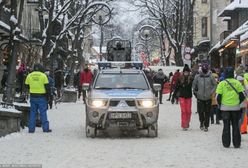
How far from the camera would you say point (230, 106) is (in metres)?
13.1

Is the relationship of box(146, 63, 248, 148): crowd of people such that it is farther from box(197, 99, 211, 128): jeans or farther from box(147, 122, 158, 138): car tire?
box(147, 122, 158, 138): car tire

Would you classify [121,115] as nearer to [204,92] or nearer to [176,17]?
[204,92]

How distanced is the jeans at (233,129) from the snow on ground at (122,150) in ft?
0.50

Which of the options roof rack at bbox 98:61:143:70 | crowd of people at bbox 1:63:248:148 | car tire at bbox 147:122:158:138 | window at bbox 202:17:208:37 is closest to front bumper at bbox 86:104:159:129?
car tire at bbox 147:122:158:138

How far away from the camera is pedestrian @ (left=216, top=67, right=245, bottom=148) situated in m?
13.0

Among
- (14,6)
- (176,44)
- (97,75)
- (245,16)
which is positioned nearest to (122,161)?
(97,75)

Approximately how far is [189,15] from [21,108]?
33.0 m

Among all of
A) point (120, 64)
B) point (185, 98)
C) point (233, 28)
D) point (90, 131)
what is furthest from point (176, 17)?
point (90, 131)

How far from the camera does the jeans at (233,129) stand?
42.4ft

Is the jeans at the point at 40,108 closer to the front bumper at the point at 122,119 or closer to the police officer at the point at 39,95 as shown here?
the police officer at the point at 39,95

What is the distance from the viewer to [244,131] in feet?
51.2

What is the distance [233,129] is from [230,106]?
0.50 metres

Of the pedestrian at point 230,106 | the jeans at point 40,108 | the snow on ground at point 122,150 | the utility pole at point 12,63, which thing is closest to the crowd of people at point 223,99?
the pedestrian at point 230,106

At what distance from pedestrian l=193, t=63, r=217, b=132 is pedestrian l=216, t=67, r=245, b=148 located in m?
3.30
